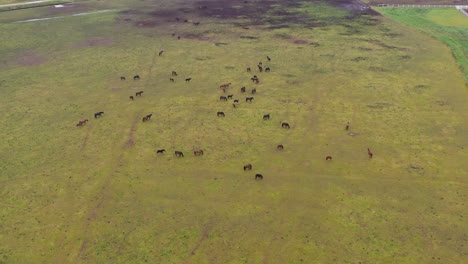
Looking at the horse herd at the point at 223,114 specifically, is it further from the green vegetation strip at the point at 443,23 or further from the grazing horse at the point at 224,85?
the green vegetation strip at the point at 443,23

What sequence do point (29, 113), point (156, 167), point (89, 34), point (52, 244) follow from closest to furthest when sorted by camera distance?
point (52, 244) → point (156, 167) → point (29, 113) → point (89, 34)

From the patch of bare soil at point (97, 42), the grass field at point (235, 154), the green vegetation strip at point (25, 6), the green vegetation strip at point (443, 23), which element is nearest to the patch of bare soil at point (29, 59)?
the grass field at point (235, 154)

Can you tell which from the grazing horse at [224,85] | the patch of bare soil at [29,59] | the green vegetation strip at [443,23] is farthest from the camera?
the green vegetation strip at [443,23]

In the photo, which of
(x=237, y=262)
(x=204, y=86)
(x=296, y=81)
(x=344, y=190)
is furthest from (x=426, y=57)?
(x=237, y=262)

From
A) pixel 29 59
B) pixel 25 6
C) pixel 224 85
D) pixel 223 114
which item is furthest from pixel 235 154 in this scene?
pixel 25 6

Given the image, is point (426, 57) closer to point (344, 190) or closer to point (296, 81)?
point (296, 81)

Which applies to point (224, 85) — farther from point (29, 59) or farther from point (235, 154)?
point (29, 59)
